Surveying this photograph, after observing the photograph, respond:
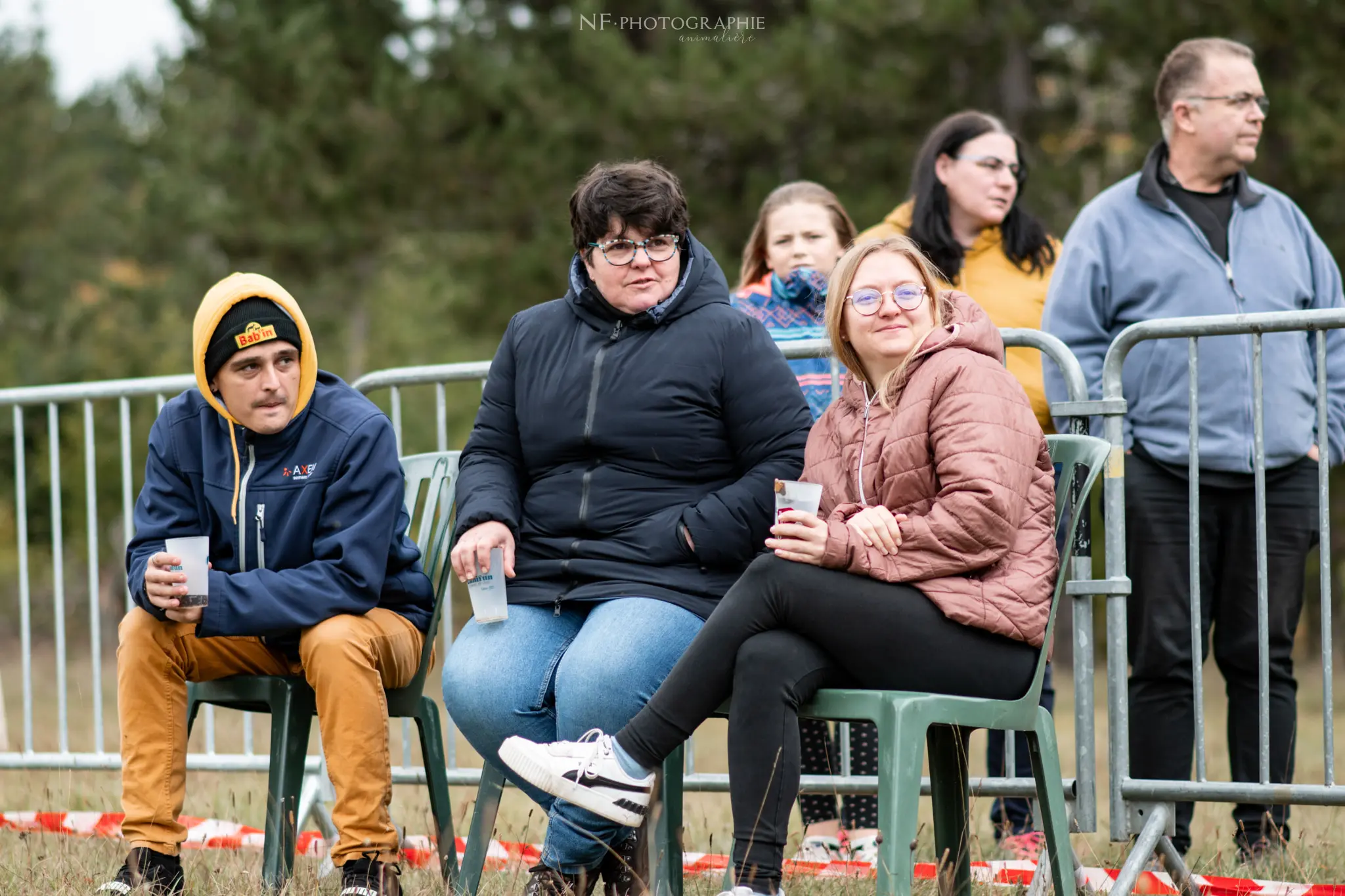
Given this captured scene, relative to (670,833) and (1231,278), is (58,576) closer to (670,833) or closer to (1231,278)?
(670,833)

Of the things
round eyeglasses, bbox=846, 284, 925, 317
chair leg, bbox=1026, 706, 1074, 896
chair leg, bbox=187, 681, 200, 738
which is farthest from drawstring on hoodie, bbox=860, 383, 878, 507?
chair leg, bbox=187, 681, 200, 738

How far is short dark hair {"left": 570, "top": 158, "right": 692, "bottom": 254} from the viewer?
386cm

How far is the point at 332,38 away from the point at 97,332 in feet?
26.4

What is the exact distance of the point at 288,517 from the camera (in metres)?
3.94

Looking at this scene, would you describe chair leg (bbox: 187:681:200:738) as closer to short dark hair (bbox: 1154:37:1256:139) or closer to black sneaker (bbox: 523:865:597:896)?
black sneaker (bbox: 523:865:597:896)

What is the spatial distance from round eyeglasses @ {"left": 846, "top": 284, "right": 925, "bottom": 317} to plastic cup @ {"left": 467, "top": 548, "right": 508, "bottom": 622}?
99 cm

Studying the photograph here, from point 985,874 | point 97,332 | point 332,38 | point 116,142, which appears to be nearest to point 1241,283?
point 985,874

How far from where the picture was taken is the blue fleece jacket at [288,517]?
3768 millimetres

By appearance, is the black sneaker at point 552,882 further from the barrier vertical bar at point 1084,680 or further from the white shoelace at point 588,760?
the barrier vertical bar at point 1084,680

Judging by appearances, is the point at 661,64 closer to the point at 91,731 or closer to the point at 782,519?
the point at 91,731

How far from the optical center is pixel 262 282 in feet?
13.3

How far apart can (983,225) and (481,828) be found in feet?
8.08

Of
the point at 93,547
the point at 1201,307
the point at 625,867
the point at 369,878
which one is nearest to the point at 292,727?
the point at 369,878

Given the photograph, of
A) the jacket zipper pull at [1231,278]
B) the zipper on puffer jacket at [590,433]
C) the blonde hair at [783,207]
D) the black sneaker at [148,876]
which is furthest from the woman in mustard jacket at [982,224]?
the black sneaker at [148,876]
